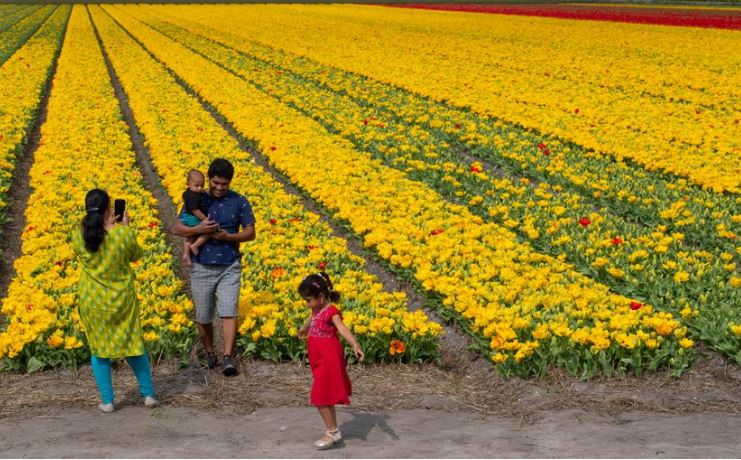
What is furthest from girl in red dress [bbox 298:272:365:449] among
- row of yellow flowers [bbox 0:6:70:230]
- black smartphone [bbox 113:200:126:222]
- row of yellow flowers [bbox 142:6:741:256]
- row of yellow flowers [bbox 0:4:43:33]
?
row of yellow flowers [bbox 0:4:43:33]

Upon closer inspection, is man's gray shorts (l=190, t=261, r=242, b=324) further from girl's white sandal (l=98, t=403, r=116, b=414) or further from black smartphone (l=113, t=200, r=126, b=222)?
girl's white sandal (l=98, t=403, r=116, b=414)

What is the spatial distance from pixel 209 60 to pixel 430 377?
87.2 ft

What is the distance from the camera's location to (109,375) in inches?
265

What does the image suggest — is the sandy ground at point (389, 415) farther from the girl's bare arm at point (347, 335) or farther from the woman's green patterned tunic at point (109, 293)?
the girl's bare arm at point (347, 335)

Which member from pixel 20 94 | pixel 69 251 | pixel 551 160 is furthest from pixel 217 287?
pixel 20 94

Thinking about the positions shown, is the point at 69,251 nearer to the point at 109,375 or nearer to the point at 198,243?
the point at 198,243

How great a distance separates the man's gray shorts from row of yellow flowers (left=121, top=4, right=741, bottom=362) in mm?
4126

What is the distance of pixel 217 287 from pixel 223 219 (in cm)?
62

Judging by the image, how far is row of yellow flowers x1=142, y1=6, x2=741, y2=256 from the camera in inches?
461

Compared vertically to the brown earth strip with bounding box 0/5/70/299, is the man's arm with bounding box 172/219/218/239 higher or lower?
higher

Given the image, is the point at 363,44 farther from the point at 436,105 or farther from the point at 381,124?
the point at 381,124

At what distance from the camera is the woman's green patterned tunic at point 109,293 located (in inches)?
257

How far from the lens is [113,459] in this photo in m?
5.85

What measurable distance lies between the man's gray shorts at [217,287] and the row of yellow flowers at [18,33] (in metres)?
26.3
